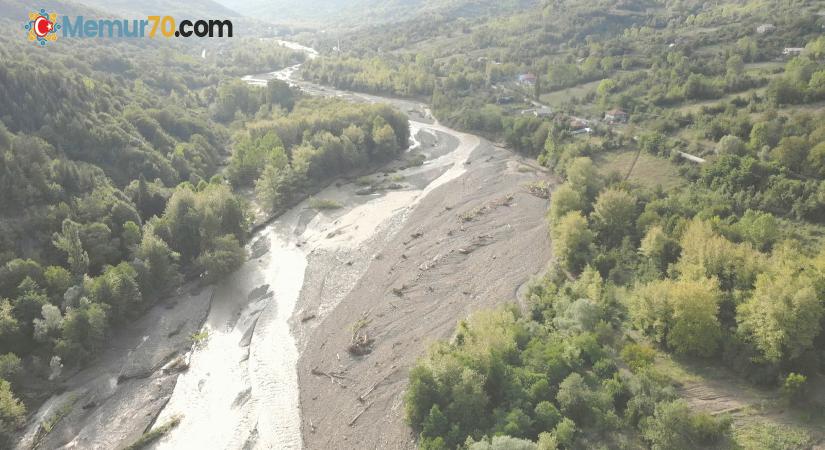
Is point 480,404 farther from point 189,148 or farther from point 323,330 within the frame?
point 189,148

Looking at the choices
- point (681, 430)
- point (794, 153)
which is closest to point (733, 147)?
point (794, 153)

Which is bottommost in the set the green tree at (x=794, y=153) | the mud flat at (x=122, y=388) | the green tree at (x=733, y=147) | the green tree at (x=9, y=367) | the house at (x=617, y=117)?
the mud flat at (x=122, y=388)

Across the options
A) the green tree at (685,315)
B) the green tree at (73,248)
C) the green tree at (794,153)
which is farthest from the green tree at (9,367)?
the green tree at (794,153)

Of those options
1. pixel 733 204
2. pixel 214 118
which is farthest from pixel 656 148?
pixel 214 118

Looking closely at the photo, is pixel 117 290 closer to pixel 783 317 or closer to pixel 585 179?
pixel 783 317

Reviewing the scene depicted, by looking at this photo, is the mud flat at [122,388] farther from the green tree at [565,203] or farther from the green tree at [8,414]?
the green tree at [565,203]

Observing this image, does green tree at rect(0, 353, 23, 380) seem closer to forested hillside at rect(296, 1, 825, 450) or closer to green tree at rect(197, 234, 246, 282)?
green tree at rect(197, 234, 246, 282)
